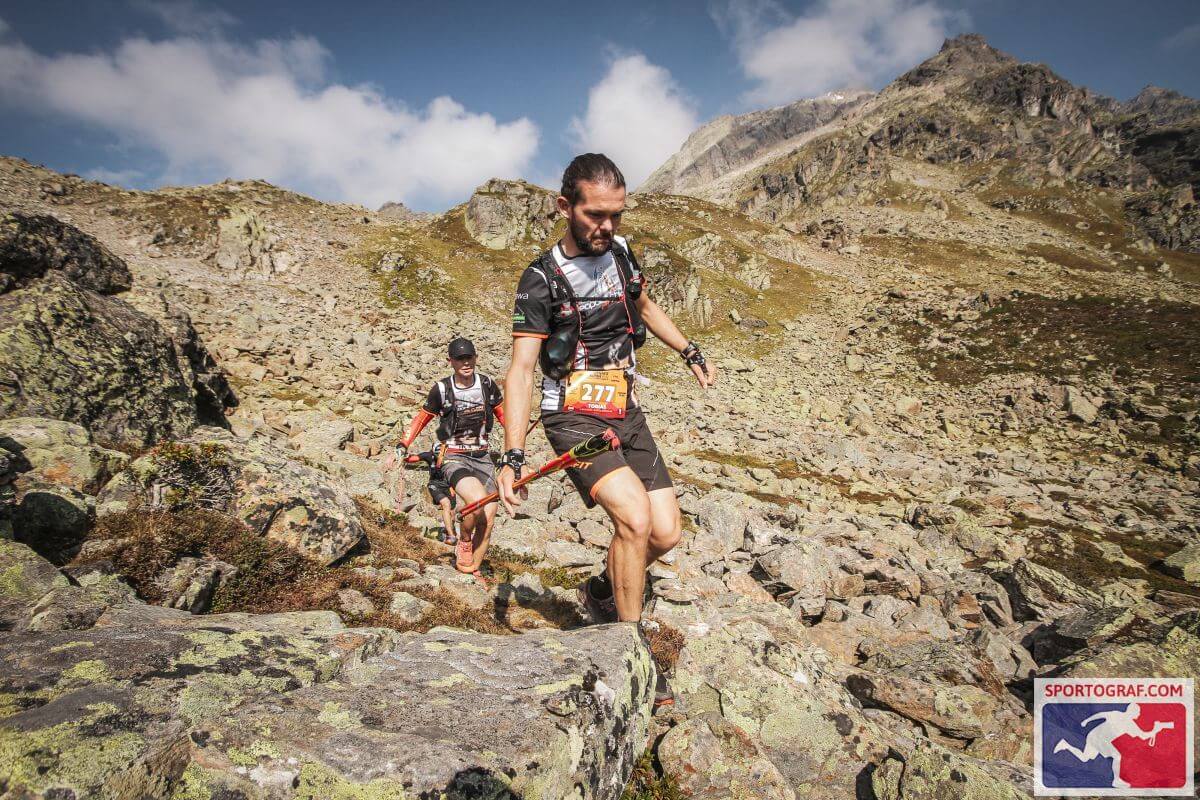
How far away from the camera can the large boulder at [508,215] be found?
1949 inches

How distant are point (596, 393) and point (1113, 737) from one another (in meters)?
6.35

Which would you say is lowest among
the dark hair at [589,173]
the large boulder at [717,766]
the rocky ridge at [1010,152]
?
the large boulder at [717,766]

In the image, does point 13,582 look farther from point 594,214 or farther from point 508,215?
point 508,215

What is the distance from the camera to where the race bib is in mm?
5230

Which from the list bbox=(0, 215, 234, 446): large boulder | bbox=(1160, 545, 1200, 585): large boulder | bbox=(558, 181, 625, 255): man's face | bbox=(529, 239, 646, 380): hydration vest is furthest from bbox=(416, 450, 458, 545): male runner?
bbox=(1160, 545, 1200, 585): large boulder

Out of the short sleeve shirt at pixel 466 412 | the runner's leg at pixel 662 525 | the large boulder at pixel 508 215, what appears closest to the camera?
the runner's leg at pixel 662 525

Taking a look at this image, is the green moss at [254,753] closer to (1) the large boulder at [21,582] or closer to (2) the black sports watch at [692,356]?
(1) the large boulder at [21,582]

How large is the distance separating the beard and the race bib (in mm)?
1278

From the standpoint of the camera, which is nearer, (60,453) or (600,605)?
(600,605)

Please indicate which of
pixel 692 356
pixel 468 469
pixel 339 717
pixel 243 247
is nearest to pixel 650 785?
pixel 339 717

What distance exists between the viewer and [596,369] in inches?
208

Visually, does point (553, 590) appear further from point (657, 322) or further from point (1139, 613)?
point (1139, 613)

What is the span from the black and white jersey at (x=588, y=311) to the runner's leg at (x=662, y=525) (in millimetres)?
1491

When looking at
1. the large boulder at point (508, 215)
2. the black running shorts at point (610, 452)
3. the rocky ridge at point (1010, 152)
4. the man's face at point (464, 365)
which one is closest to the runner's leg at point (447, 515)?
the man's face at point (464, 365)
